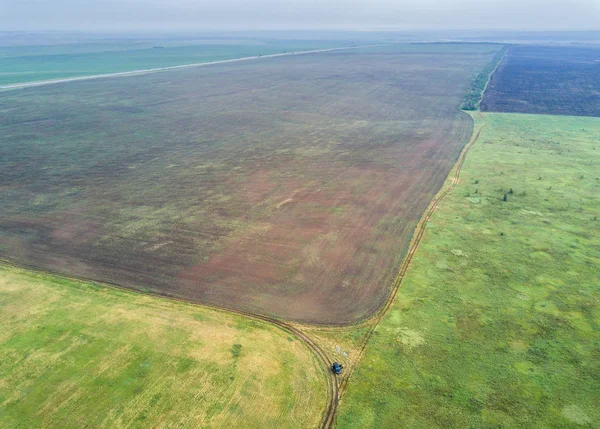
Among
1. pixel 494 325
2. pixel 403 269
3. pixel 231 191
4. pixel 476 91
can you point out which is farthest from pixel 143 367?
pixel 476 91

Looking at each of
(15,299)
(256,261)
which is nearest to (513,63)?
(256,261)

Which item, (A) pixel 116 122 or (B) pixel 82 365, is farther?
(A) pixel 116 122

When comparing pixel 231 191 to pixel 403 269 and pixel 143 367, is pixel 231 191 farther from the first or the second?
pixel 143 367

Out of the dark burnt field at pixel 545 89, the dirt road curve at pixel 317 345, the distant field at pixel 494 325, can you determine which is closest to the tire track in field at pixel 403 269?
the dirt road curve at pixel 317 345

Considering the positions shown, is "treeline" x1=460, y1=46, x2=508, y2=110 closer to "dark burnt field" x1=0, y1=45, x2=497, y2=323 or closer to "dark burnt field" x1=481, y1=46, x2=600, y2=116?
"dark burnt field" x1=481, y1=46, x2=600, y2=116

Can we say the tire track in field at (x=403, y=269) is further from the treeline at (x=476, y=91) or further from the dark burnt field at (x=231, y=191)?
the treeline at (x=476, y=91)

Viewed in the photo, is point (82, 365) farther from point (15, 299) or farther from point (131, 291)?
→ point (15, 299)
